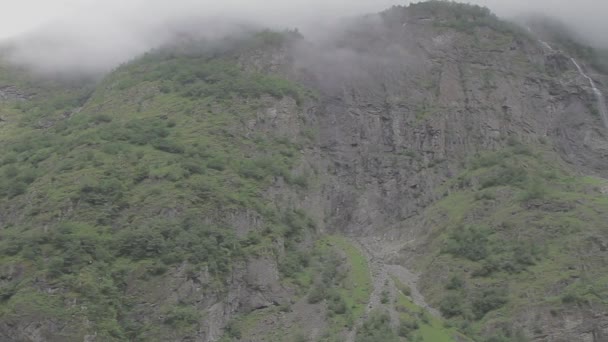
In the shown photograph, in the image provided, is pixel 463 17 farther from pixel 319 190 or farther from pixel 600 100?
pixel 319 190

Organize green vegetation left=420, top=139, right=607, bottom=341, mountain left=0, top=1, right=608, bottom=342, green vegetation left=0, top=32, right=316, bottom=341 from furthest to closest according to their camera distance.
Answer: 1. green vegetation left=420, top=139, right=607, bottom=341
2. mountain left=0, top=1, right=608, bottom=342
3. green vegetation left=0, top=32, right=316, bottom=341

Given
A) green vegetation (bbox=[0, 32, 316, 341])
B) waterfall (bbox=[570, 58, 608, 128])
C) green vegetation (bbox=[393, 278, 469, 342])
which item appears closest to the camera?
green vegetation (bbox=[0, 32, 316, 341])

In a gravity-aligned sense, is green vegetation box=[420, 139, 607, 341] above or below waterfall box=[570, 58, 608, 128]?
below

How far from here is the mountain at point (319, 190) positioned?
73875mm

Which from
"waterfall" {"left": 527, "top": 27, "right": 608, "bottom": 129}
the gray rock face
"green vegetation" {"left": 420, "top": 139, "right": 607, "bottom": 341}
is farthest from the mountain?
"waterfall" {"left": 527, "top": 27, "right": 608, "bottom": 129}

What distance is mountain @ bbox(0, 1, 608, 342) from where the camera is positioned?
242 ft

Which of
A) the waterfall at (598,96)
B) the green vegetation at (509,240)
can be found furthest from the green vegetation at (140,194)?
the waterfall at (598,96)

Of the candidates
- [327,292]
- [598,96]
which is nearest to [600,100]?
[598,96]

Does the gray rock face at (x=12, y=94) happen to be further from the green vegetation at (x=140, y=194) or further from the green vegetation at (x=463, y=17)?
the green vegetation at (x=463, y=17)

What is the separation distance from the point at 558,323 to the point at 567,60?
68.7 metres

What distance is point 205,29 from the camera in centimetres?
14562

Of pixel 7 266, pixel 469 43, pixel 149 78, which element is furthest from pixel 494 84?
pixel 7 266

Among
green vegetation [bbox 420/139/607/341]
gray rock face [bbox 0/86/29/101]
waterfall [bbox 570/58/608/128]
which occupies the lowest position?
gray rock face [bbox 0/86/29/101]

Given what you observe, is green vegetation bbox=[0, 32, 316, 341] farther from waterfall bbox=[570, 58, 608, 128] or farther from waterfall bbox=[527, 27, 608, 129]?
waterfall bbox=[570, 58, 608, 128]
